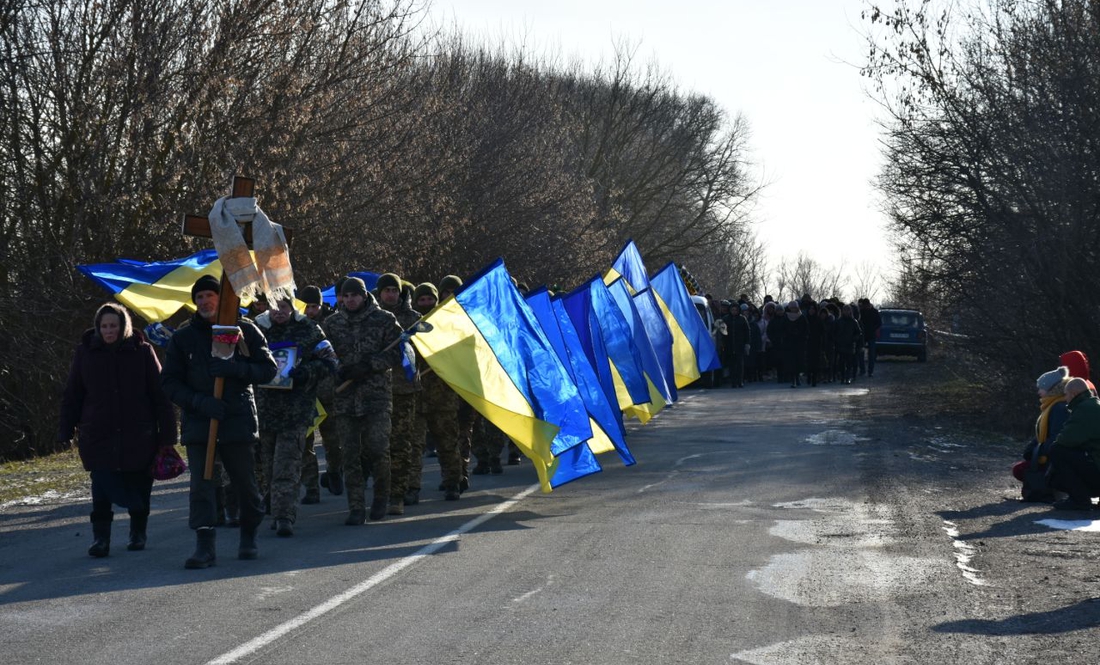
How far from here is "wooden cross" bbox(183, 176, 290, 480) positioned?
9703 millimetres

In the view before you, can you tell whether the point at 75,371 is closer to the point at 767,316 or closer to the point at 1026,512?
the point at 1026,512

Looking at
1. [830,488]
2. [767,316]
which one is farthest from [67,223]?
[767,316]

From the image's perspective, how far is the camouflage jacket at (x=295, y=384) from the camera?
10.7 meters

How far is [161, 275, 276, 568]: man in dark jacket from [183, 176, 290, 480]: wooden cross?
6 cm

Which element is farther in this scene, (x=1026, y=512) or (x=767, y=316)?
(x=767, y=316)

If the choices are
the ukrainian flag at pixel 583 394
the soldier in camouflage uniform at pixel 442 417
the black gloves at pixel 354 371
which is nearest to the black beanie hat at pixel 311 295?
the soldier in camouflage uniform at pixel 442 417

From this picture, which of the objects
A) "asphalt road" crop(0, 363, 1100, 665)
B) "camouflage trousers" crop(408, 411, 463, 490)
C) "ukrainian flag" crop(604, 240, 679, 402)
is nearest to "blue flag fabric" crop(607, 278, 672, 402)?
"ukrainian flag" crop(604, 240, 679, 402)

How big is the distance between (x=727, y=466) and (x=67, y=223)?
988 cm

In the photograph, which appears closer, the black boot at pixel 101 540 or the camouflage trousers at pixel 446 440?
the black boot at pixel 101 540

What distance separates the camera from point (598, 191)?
174 feet

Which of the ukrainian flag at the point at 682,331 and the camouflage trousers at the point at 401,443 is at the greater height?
the ukrainian flag at the point at 682,331

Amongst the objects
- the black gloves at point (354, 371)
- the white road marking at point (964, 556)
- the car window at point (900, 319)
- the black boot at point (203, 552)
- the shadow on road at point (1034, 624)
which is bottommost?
the shadow on road at point (1034, 624)

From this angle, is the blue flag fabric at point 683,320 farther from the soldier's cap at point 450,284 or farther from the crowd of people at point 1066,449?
the crowd of people at point 1066,449

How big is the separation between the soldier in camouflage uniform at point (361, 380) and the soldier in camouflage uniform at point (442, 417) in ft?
5.21
